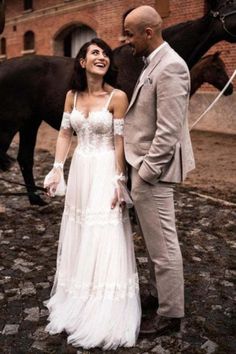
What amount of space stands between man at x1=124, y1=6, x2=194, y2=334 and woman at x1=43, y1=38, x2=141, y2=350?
19cm

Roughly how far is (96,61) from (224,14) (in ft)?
9.86

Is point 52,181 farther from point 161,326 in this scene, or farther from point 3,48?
point 3,48

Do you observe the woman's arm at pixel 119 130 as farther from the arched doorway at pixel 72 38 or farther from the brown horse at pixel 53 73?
the arched doorway at pixel 72 38

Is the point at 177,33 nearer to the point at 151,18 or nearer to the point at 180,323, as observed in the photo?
the point at 151,18

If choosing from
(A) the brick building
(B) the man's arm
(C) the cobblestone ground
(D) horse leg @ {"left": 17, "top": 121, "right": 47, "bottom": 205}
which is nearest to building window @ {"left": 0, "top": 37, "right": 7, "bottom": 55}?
(A) the brick building

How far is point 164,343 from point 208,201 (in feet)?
12.3

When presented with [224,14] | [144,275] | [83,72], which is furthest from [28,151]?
[83,72]

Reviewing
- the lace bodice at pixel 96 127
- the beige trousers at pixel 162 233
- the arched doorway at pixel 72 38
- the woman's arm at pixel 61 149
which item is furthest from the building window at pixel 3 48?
the beige trousers at pixel 162 233

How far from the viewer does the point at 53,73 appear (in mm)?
5711

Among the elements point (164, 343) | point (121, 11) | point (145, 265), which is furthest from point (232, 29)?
point (121, 11)

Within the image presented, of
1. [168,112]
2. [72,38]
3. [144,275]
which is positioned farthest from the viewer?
[72,38]

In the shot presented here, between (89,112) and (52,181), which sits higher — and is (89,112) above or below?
above

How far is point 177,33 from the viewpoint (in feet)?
17.3

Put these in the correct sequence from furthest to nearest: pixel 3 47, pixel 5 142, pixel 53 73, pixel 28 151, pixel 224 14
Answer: pixel 3 47
pixel 28 151
pixel 5 142
pixel 53 73
pixel 224 14
